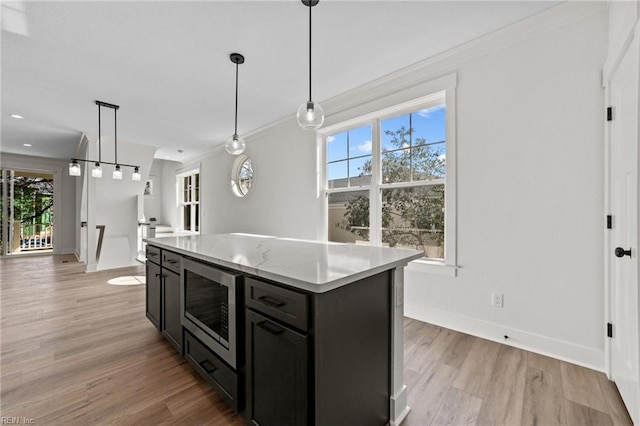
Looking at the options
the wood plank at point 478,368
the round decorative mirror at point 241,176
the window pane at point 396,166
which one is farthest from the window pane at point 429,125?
the round decorative mirror at point 241,176

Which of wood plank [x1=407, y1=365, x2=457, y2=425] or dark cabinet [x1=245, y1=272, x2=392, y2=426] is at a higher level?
dark cabinet [x1=245, y1=272, x2=392, y2=426]

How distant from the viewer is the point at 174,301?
2.04 m

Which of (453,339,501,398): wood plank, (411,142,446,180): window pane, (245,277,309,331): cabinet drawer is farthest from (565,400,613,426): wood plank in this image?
(411,142,446,180): window pane

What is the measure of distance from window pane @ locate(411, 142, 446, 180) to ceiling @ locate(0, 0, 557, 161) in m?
0.86

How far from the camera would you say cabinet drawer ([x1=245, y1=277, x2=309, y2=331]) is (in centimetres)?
102

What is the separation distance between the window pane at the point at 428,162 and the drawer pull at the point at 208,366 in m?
2.46

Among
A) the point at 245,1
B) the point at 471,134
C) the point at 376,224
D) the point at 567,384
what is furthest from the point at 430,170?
the point at 245,1

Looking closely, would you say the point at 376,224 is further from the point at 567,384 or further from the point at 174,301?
the point at 174,301

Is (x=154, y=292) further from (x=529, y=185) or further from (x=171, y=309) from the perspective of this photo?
(x=529, y=185)

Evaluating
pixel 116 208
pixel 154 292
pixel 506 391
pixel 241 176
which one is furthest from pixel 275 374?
pixel 116 208

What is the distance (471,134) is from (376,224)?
1.33m

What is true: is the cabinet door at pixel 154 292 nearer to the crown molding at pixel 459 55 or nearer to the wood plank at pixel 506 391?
the wood plank at pixel 506 391

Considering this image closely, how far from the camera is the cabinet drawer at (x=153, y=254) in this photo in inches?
90.7

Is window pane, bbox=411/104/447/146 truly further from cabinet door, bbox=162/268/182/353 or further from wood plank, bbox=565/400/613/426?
cabinet door, bbox=162/268/182/353
